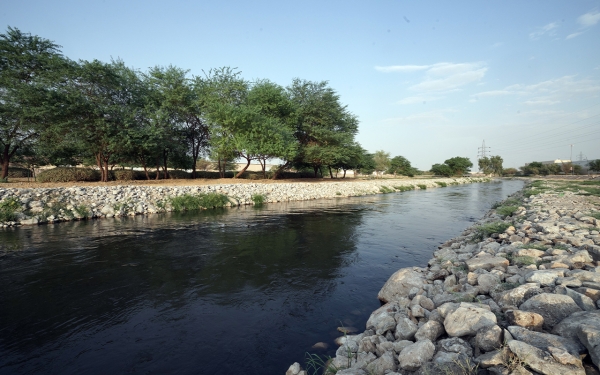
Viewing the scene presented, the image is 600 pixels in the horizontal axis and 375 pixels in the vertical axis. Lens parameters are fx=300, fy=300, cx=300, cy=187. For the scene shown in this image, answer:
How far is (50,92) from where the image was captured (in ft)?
71.9

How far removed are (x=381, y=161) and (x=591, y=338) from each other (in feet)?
320

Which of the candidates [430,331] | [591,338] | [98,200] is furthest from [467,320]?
[98,200]

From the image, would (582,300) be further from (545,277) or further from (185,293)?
(185,293)

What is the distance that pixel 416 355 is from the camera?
3201mm

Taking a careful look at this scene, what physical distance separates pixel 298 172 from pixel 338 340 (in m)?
45.8

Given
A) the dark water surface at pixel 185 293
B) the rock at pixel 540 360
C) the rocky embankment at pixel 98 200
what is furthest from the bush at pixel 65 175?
the rock at pixel 540 360

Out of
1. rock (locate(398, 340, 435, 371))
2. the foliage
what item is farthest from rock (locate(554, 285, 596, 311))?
the foliage

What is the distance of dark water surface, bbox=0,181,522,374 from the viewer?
447 cm

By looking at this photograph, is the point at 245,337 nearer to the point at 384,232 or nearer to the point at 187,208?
the point at 384,232

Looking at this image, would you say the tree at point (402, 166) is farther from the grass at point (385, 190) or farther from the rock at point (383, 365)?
the rock at point (383, 365)

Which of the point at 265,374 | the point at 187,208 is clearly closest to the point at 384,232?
the point at 265,374

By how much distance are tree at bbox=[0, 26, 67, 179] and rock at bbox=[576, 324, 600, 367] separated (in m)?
28.6

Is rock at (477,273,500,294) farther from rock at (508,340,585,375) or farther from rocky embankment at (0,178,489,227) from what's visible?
rocky embankment at (0,178,489,227)

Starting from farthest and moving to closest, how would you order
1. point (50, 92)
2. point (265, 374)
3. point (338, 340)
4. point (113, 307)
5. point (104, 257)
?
point (50, 92) → point (104, 257) → point (113, 307) → point (338, 340) → point (265, 374)
